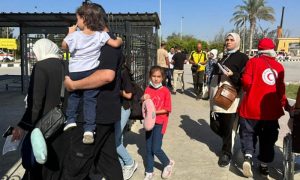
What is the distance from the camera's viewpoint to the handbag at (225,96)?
5.81 meters

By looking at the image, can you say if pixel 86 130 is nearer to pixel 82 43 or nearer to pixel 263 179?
pixel 82 43

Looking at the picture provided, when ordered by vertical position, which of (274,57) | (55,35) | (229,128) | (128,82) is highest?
(55,35)

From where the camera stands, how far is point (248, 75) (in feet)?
17.6

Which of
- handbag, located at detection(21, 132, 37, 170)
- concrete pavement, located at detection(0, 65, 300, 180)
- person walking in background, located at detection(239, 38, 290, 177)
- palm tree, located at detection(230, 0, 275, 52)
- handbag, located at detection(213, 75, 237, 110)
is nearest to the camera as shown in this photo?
handbag, located at detection(21, 132, 37, 170)

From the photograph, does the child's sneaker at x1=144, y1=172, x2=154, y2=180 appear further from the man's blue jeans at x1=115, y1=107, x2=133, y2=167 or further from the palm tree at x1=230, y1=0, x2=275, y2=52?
the palm tree at x1=230, y1=0, x2=275, y2=52

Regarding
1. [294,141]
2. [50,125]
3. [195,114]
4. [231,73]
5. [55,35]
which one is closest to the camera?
[50,125]

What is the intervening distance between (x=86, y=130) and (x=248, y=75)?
2694 millimetres

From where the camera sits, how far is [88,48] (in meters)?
3.42

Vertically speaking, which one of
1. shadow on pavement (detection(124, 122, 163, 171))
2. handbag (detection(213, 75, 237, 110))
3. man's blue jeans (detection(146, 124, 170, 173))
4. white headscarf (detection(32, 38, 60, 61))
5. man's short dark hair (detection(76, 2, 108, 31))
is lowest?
shadow on pavement (detection(124, 122, 163, 171))

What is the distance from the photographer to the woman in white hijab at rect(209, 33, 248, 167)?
584 cm

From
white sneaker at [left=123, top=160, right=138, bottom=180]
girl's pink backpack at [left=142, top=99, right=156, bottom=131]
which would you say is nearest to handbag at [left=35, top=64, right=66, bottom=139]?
girl's pink backpack at [left=142, top=99, right=156, bottom=131]

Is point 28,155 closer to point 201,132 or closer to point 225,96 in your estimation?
point 225,96

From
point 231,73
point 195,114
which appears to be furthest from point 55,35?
point 231,73

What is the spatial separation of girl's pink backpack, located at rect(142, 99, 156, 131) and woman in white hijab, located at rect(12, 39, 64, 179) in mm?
1341
